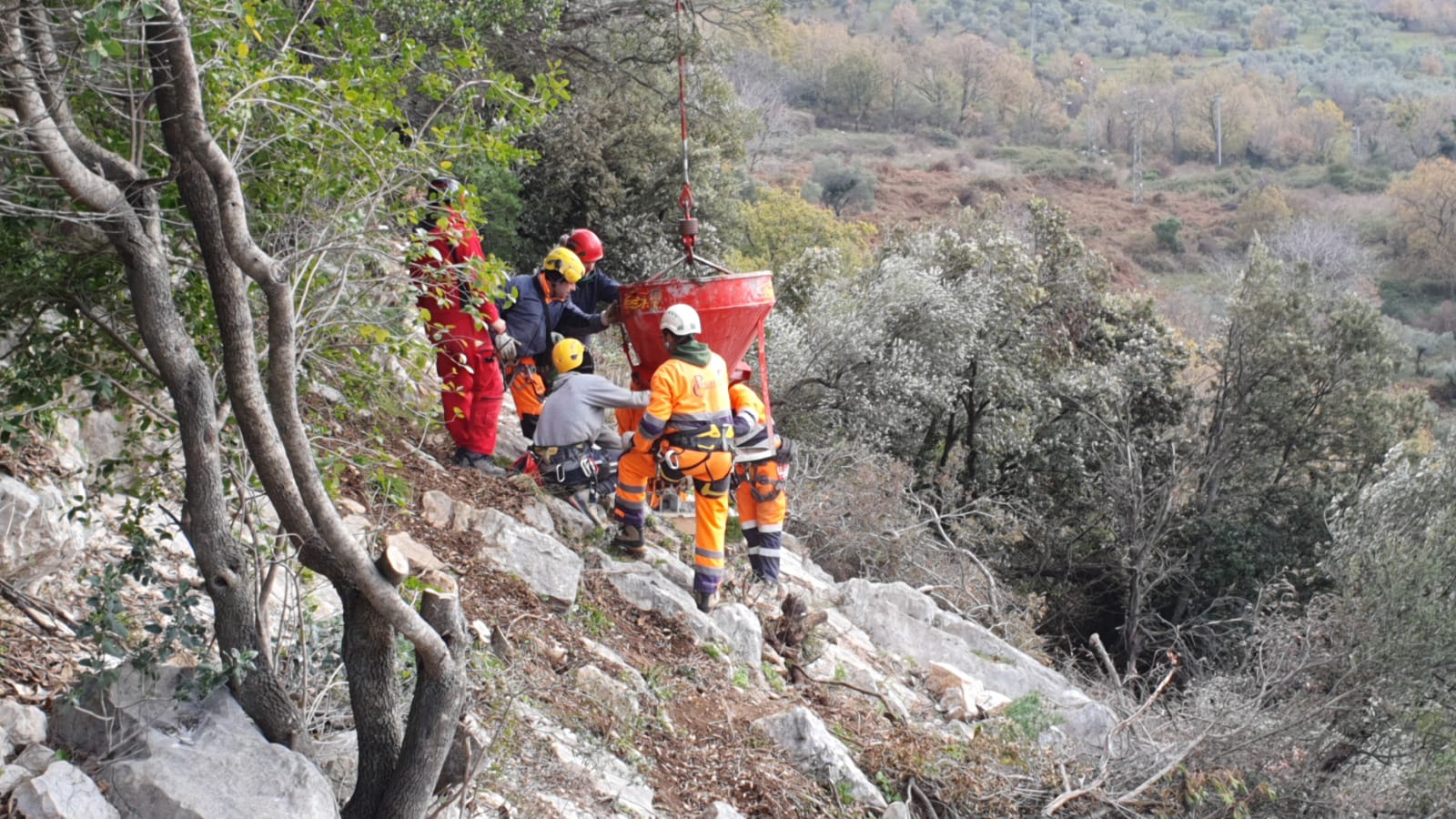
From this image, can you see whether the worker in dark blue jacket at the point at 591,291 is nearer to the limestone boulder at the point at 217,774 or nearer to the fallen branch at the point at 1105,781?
the fallen branch at the point at 1105,781

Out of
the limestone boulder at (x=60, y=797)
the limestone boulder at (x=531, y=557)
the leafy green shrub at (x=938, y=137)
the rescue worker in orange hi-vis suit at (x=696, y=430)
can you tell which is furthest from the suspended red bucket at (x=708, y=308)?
the leafy green shrub at (x=938, y=137)

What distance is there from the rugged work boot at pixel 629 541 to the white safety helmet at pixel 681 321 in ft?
4.22

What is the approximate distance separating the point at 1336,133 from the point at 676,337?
69628 mm

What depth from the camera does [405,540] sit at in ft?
14.8

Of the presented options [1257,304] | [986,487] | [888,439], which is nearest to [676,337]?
[888,439]

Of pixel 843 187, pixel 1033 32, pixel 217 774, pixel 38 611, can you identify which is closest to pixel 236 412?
pixel 217 774

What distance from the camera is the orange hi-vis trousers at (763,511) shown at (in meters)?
7.90

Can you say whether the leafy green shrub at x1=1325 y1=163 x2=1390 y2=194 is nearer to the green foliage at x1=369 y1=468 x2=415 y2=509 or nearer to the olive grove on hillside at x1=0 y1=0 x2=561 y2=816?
the green foliage at x1=369 y1=468 x2=415 y2=509

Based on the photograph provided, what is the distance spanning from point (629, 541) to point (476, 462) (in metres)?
1.12

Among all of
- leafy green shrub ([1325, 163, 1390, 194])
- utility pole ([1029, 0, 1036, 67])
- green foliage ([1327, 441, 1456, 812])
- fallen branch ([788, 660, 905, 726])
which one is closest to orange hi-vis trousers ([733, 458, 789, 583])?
fallen branch ([788, 660, 905, 726])

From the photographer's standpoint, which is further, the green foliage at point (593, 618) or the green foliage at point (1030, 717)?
the green foliage at point (1030, 717)

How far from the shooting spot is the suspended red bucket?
760 centimetres

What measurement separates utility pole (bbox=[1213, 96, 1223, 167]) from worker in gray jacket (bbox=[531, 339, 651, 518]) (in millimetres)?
65008

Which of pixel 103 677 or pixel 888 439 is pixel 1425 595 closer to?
pixel 888 439
